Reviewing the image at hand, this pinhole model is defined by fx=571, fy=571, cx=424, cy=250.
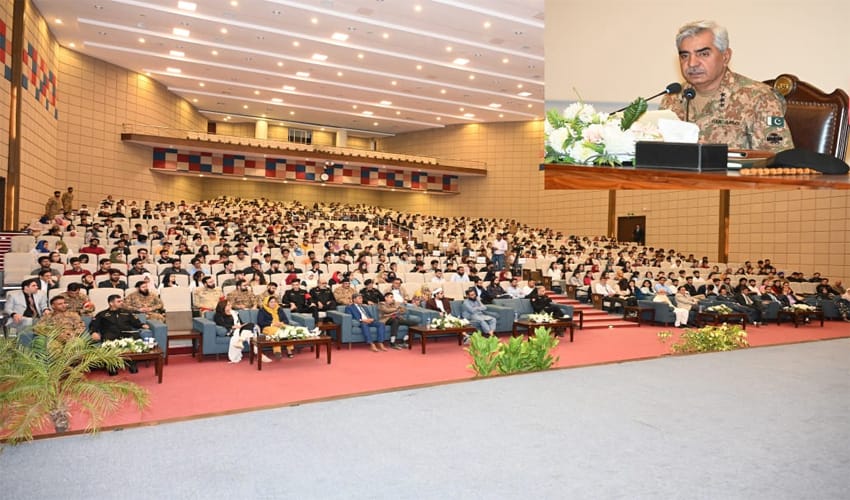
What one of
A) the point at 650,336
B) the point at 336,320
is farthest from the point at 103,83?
the point at 650,336

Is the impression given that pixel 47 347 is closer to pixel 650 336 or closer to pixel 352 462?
pixel 352 462

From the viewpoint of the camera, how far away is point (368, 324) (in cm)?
795

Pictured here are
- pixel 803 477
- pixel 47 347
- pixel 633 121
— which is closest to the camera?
pixel 803 477

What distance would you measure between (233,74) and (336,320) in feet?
49.2

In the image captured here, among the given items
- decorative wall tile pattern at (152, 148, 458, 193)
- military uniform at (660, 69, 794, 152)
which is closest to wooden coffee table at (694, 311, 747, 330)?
military uniform at (660, 69, 794, 152)

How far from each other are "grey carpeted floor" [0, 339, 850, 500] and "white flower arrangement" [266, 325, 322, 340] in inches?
119

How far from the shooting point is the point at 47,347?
11.3 feet

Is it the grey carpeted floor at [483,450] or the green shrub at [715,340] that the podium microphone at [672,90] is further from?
the green shrub at [715,340]

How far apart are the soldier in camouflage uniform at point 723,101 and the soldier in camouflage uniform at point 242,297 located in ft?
19.4

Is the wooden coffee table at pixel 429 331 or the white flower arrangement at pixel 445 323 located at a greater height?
the white flower arrangement at pixel 445 323

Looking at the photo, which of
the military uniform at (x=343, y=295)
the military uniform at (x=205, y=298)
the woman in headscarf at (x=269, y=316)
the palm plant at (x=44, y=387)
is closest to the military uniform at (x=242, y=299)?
the military uniform at (x=205, y=298)

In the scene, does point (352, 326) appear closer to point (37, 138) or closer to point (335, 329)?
point (335, 329)

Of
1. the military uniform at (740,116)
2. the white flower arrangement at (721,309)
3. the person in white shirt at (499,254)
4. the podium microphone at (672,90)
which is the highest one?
the podium microphone at (672,90)

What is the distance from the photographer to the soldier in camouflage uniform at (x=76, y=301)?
261 inches
